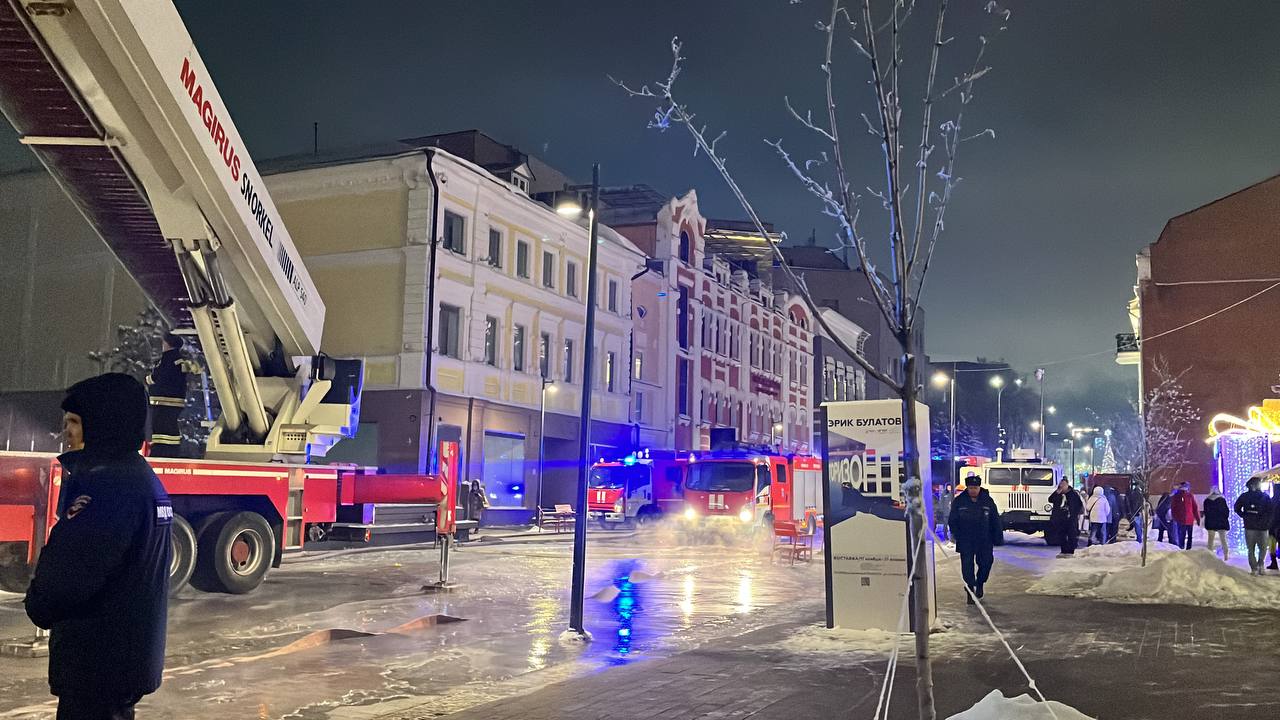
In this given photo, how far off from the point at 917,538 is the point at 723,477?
86.7 feet

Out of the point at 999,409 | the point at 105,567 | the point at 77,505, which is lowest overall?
the point at 105,567

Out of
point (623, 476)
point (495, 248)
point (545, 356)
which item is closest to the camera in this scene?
point (623, 476)

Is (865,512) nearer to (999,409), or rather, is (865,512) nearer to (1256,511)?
(1256,511)

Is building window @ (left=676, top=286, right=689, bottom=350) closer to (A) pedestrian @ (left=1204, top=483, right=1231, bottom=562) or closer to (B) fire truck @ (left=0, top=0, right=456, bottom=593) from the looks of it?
(A) pedestrian @ (left=1204, top=483, right=1231, bottom=562)

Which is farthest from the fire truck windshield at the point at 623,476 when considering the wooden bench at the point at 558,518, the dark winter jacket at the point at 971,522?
the dark winter jacket at the point at 971,522

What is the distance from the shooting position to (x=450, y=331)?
38.0m

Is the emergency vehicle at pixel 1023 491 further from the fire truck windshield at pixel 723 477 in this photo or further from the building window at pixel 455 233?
the building window at pixel 455 233

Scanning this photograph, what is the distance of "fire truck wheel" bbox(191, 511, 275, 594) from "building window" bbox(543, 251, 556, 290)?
2791 cm

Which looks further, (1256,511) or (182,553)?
(1256,511)

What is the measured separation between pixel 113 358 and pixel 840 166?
106ft

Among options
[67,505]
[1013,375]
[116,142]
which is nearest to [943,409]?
[1013,375]

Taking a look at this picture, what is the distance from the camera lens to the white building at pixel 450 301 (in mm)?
36594

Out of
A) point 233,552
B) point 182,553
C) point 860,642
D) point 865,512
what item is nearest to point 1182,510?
point 865,512

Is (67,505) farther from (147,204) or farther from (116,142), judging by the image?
(147,204)
